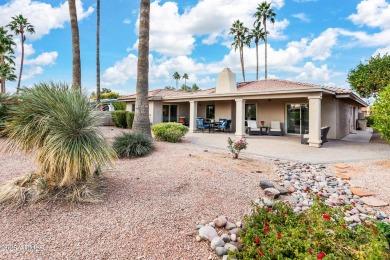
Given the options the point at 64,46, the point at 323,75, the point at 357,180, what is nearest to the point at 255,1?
the point at 323,75

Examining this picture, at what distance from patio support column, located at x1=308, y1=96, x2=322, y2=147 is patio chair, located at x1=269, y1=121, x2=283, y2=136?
4575mm

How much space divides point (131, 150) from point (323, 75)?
18.0 m

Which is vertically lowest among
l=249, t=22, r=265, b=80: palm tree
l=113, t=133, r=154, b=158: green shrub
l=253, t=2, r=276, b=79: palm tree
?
l=113, t=133, r=154, b=158: green shrub

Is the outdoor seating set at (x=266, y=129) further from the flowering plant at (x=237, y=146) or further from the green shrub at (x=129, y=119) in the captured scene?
the flowering plant at (x=237, y=146)

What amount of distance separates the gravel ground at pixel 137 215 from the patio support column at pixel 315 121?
525 cm

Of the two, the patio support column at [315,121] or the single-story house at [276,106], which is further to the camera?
the single-story house at [276,106]

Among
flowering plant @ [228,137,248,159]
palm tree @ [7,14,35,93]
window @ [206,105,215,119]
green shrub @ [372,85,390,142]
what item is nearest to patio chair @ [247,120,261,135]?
window @ [206,105,215,119]

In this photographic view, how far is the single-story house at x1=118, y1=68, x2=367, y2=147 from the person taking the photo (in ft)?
36.9

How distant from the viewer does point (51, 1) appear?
481 inches

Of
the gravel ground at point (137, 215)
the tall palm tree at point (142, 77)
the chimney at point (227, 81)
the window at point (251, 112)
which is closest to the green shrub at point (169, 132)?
the tall palm tree at point (142, 77)

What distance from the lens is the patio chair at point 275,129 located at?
15.8 metres

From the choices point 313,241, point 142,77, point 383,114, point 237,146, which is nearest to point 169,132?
point 142,77

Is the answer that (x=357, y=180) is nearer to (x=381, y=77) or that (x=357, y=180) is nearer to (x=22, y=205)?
(x=22, y=205)

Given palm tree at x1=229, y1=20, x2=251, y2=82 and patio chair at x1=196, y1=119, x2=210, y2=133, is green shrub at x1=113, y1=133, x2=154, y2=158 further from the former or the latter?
palm tree at x1=229, y1=20, x2=251, y2=82
